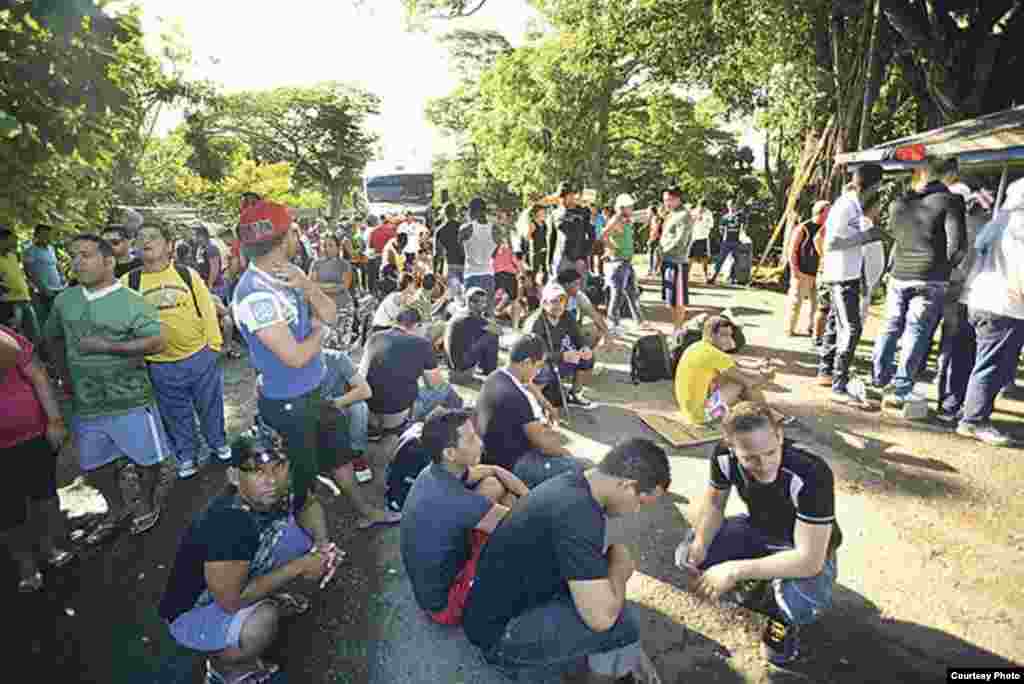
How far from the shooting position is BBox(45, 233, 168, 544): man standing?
11.4 feet

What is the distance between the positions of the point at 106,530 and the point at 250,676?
1960mm

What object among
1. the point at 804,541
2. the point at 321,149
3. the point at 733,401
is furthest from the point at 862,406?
the point at 321,149

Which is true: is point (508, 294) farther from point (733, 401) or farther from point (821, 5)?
point (821, 5)

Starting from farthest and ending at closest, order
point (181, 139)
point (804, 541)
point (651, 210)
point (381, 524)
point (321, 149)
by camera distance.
Answer: 1. point (321, 149)
2. point (181, 139)
3. point (651, 210)
4. point (381, 524)
5. point (804, 541)

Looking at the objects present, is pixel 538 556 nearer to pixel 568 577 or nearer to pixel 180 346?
pixel 568 577

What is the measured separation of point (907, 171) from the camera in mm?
9359

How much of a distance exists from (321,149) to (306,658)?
4836 centimetres

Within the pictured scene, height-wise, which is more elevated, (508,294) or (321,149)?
(321,149)

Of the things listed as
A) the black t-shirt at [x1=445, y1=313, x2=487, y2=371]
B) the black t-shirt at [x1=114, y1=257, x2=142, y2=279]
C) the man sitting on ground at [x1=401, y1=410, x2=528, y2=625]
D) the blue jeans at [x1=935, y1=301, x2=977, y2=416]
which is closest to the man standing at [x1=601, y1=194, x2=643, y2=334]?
the black t-shirt at [x1=445, y1=313, x2=487, y2=371]

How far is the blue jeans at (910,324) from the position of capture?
5.05m

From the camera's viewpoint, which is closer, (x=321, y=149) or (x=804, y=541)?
(x=804, y=541)

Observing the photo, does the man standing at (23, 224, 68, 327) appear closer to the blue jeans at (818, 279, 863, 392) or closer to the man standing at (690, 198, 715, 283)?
the blue jeans at (818, 279, 863, 392)

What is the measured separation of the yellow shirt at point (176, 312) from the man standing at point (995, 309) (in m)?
6.01

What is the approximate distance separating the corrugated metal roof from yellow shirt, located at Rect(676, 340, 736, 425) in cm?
344
